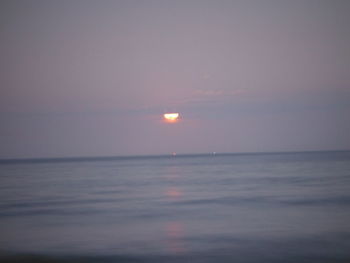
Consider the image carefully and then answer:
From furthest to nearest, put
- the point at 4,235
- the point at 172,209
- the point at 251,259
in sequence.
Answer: the point at 172,209
the point at 4,235
the point at 251,259

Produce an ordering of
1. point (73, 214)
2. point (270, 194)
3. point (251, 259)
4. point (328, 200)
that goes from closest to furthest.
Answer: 1. point (251, 259)
2. point (73, 214)
3. point (328, 200)
4. point (270, 194)

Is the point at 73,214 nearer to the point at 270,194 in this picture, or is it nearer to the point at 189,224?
the point at 189,224

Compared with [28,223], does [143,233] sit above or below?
below

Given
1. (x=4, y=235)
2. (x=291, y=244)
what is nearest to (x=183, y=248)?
(x=291, y=244)

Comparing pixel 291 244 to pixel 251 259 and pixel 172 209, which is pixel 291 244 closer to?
pixel 251 259

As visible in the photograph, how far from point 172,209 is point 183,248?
7443mm

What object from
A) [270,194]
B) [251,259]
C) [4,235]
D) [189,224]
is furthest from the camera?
[270,194]

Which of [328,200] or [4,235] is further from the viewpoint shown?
[328,200]

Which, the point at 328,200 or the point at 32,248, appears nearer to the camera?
the point at 32,248

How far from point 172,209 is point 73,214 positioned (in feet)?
15.3

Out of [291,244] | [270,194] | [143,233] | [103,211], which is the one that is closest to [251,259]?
[291,244]

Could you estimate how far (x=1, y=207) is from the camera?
68.8ft

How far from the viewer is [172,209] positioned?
19750 mm

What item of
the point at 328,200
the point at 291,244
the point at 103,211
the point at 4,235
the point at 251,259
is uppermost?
the point at 328,200
